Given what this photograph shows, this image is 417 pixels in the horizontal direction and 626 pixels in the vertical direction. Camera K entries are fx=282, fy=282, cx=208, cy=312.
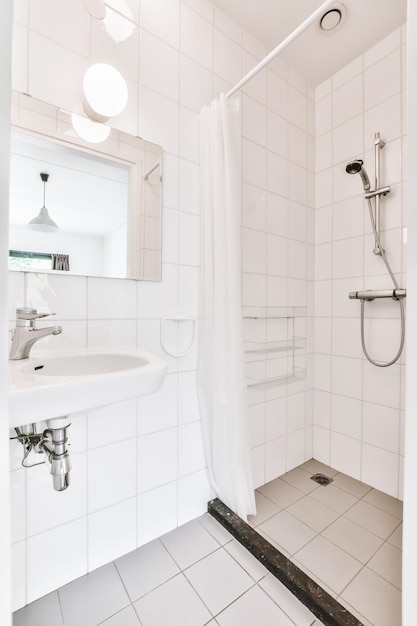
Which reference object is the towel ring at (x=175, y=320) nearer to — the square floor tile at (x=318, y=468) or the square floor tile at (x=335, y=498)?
the square floor tile at (x=335, y=498)

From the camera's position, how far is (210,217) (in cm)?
134

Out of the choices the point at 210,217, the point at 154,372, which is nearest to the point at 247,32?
the point at 210,217

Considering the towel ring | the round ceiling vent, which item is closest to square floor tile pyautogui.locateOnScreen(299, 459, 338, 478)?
the towel ring

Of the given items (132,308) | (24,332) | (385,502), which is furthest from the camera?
(385,502)

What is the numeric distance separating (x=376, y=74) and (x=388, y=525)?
8.07ft

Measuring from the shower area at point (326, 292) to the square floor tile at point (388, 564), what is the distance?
0.33ft

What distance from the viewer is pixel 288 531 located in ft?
4.28

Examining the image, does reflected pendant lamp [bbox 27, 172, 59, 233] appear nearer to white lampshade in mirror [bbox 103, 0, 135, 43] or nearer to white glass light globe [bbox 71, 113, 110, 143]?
white glass light globe [bbox 71, 113, 110, 143]

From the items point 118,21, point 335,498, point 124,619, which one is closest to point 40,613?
point 124,619

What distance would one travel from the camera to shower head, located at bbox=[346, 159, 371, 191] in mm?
1501

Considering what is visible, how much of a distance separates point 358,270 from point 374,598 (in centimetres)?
153

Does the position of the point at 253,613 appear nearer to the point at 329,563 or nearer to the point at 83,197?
the point at 329,563

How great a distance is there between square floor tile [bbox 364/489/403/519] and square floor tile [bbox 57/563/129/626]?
1306mm

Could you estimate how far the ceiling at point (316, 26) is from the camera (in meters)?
1.46
